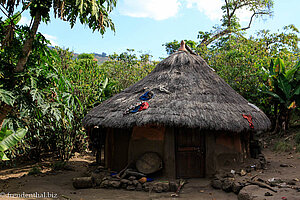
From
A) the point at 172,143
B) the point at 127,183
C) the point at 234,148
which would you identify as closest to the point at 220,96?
the point at 234,148

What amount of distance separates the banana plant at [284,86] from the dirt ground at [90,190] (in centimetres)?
236

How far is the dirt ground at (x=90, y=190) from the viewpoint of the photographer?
5.93 metres

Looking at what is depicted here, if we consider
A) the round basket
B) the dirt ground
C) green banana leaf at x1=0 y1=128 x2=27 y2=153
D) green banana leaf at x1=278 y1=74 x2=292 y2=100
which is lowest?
the dirt ground

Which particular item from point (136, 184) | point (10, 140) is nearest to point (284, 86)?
point (136, 184)

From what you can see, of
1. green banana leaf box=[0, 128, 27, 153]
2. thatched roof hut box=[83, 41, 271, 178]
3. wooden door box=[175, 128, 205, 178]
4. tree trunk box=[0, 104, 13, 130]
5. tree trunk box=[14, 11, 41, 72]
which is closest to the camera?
green banana leaf box=[0, 128, 27, 153]

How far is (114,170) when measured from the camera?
26.8ft

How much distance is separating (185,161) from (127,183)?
69.7 inches

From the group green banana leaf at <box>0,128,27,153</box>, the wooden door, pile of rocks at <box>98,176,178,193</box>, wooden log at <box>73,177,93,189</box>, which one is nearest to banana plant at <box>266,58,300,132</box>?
the wooden door

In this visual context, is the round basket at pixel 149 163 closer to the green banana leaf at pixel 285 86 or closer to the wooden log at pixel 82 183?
the wooden log at pixel 82 183

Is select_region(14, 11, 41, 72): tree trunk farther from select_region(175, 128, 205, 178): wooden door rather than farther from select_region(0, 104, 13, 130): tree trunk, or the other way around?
select_region(175, 128, 205, 178): wooden door

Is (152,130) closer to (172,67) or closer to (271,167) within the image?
(172,67)

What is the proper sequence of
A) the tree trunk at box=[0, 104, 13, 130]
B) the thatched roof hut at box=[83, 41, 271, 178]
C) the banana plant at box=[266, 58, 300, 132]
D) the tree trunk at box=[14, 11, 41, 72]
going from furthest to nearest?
1. the banana plant at box=[266, 58, 300, 132]
2. the thatched roof hut at box=[83, 41, 271, 178]
3. the tree trunk at box=[14, 11, 41, 72]
4. the tree trunk at box=[0, 104, 13, 130]

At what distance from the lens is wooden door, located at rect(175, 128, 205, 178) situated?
23.9ft

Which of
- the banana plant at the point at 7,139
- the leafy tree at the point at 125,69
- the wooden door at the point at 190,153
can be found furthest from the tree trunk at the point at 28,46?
the leafy tree at the point at 125,69
